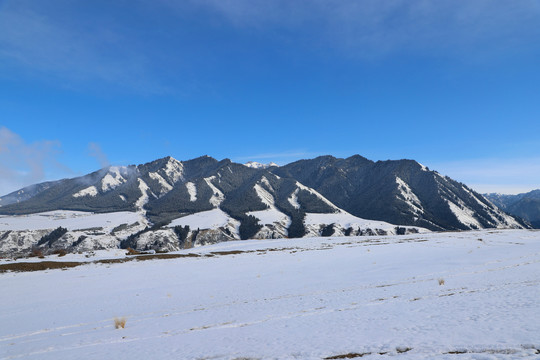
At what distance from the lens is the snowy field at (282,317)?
1023cm

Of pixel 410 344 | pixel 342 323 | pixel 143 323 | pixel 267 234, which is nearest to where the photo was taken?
pixel 410 344

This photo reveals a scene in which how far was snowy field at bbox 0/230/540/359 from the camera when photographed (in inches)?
403

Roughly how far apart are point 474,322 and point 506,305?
4.00 metres

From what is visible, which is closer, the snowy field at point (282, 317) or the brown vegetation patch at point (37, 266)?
the snowy field at point (282, 317)

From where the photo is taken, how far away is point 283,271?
115 feet

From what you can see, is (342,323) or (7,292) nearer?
(342,323)

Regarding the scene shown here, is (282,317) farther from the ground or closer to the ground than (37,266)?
closer to the ground

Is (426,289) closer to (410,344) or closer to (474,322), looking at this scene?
(474,322)

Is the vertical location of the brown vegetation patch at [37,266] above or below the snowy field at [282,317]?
above

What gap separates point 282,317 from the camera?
1527 centimetres

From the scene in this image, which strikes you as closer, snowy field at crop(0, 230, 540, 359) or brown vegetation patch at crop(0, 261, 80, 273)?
snowy field at crop(0, 230, 540, 359)

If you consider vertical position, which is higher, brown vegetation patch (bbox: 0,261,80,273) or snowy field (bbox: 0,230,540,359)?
brown vegetation patch (bbox: 0,261,80,273)

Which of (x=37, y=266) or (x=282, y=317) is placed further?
(x=37, y=266)

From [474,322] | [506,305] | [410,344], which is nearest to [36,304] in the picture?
[410,344]
